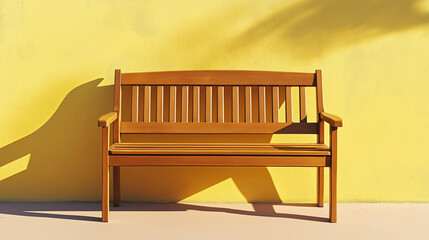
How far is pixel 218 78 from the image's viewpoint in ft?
8.10

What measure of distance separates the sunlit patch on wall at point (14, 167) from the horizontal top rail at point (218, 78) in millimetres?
843

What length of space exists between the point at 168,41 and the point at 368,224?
5.26 feet

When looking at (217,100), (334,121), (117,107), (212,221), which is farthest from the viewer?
(217,100)

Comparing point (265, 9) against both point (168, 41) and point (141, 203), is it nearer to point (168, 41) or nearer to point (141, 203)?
point (168, 41)

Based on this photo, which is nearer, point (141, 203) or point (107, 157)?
point (107, 157)

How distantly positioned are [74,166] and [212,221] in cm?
102

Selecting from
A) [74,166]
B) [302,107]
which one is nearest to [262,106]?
[302,107]

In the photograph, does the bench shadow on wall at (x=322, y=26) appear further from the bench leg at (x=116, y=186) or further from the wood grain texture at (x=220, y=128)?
the bench leg at (x=116, y=186)

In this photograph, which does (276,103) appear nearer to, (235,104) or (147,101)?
(235,104)

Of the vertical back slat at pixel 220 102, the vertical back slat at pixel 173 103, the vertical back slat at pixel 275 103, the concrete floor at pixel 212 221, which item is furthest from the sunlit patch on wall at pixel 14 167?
the vertical back slat at pixel 275 103

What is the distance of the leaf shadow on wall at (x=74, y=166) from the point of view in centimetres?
262

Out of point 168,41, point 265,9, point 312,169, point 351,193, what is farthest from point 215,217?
point 265,9

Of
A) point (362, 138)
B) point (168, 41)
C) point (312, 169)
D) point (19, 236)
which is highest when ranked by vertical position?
point (168, 41)

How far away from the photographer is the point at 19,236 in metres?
1.93
